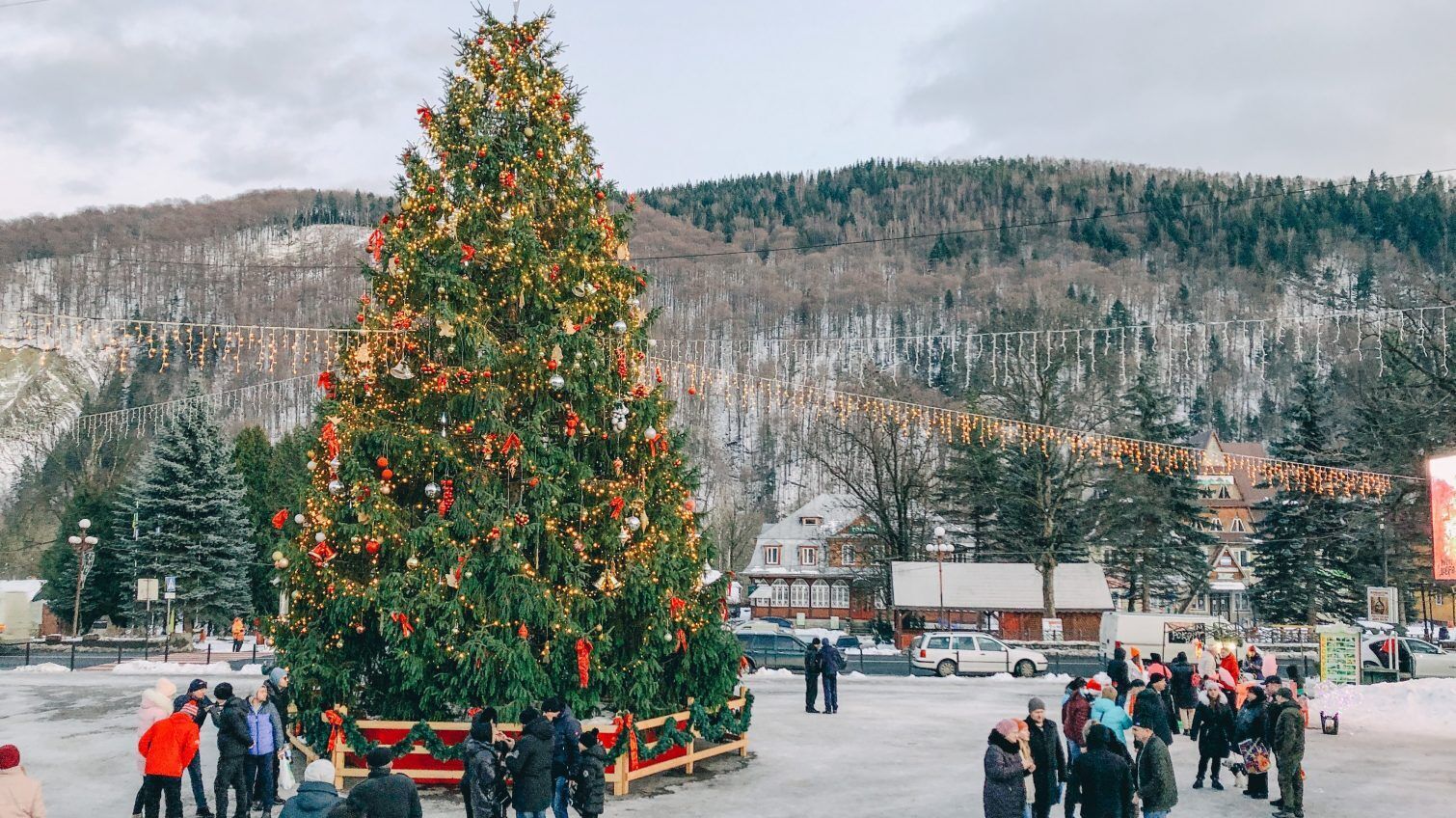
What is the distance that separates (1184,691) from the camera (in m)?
21.6

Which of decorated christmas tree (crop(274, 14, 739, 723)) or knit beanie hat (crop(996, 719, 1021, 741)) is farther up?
decorated christmas tree (crop(274, 14, 739, 723))

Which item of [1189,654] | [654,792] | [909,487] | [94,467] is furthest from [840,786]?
[94,467]

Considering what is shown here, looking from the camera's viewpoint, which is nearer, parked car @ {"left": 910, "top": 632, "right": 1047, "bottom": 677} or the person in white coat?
the person in white coat

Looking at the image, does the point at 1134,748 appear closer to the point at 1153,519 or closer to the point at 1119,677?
the point at 1119,677

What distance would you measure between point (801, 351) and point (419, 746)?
438 feet

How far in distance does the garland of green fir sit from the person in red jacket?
281cm

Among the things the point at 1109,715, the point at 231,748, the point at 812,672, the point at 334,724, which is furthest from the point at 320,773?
the point at 812,672

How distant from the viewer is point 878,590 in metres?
59.2

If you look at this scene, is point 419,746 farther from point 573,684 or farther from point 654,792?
point 654,792

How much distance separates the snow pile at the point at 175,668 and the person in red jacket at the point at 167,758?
21496 millimetres

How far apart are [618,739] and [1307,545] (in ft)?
162

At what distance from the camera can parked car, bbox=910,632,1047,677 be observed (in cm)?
3494

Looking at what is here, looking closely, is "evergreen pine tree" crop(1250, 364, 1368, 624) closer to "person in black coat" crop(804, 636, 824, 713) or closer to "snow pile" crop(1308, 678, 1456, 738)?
"snow pile" crop(1308, 678, 1456, 738)

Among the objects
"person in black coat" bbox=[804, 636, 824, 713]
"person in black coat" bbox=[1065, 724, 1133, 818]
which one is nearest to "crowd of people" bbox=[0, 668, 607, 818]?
"person in black coat" bbox=[1065, 724, 1133, 818]
